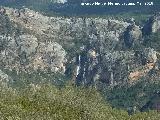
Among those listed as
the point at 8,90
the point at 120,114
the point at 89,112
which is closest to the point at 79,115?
the point at 89,112

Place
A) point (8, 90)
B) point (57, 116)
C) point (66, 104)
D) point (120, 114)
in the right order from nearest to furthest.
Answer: point (57, 116) < point (66, 104) < point (8, 90) < point (120, 114)

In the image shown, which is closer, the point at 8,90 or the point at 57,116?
the point at 57,116

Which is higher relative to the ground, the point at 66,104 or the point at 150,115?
the point at 66,104

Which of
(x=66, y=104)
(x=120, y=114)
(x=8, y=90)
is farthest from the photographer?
(x=120, y=114)

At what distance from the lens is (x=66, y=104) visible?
99.5 meters

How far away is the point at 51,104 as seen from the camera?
99.0 m

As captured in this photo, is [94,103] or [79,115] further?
[94,103]

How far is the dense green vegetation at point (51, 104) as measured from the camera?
293ft

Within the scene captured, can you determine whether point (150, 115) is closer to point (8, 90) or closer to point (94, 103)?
point (94, 103)

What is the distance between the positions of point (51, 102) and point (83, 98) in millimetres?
6106

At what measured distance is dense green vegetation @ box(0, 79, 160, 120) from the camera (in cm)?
8925

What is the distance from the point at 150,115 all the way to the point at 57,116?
33072 millimetres

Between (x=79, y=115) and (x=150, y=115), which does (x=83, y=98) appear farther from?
(x=150, y=115)

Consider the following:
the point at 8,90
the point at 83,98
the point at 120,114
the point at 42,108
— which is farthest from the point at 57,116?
the point at 120,114
